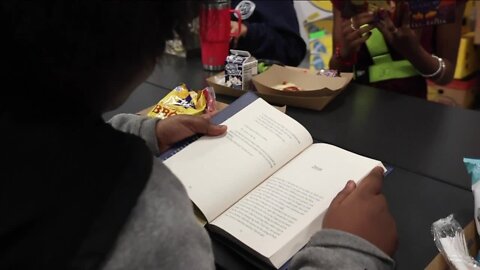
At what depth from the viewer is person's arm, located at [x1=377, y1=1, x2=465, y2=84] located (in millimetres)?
1314

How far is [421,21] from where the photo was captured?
1.34 meters

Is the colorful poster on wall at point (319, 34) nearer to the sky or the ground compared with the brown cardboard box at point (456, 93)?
nearer to the sky

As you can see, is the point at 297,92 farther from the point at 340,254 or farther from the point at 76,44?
the point at 76,44

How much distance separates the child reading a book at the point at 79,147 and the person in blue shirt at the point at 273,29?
1147 millimetres

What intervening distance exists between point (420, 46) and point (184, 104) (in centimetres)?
72

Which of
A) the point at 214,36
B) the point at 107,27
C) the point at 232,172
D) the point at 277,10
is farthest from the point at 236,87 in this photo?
the point at 107,27

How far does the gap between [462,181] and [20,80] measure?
0.69m

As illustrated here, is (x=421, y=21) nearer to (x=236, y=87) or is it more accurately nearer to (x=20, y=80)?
(x=236, y=87)

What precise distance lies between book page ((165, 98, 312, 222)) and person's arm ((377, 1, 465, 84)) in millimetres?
620

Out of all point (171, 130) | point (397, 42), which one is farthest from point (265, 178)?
point (397, 42)

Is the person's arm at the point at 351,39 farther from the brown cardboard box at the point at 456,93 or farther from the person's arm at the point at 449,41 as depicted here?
the brown cardboard box at the point at 456,93

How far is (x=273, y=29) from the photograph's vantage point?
1.62 m

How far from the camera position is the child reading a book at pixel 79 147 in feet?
1.25

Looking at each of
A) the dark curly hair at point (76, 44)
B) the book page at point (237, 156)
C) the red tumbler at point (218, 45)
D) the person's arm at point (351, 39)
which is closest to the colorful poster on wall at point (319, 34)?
the person's arm at point (351, 39)
